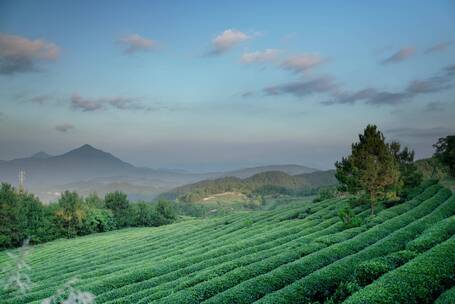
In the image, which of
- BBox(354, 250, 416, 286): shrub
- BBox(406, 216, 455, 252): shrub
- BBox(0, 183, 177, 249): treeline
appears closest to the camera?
BBox(354, 250, 416, 286): shrub

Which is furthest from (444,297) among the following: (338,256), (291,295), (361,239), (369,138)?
(369,138)

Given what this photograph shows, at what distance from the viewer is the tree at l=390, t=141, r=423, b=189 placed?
5342 centimetres

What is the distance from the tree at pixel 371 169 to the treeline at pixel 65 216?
5928cm

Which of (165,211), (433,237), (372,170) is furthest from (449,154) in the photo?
(165,211)

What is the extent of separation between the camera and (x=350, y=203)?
4884 centimetres

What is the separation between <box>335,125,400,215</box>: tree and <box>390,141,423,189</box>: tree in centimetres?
860

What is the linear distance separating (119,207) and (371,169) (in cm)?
8981

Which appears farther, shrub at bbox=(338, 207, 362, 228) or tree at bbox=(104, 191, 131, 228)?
tree at bbox=(104, 191, 131, 228)

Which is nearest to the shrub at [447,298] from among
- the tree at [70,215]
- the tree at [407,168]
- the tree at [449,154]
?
the tree at [407,168]

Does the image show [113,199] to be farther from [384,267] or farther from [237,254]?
[384,267]

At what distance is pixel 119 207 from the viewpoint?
114188 millimetres

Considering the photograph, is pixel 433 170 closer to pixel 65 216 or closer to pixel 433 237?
pixel 433 237

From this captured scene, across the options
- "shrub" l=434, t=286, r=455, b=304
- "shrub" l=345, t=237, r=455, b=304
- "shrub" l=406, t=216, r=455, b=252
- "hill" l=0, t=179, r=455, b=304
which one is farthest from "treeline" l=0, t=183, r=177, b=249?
"shrub" l=434, t=286, r=455, b=304

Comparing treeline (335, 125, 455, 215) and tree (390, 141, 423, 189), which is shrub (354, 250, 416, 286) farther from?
tree (390, 141, 423, 189)
